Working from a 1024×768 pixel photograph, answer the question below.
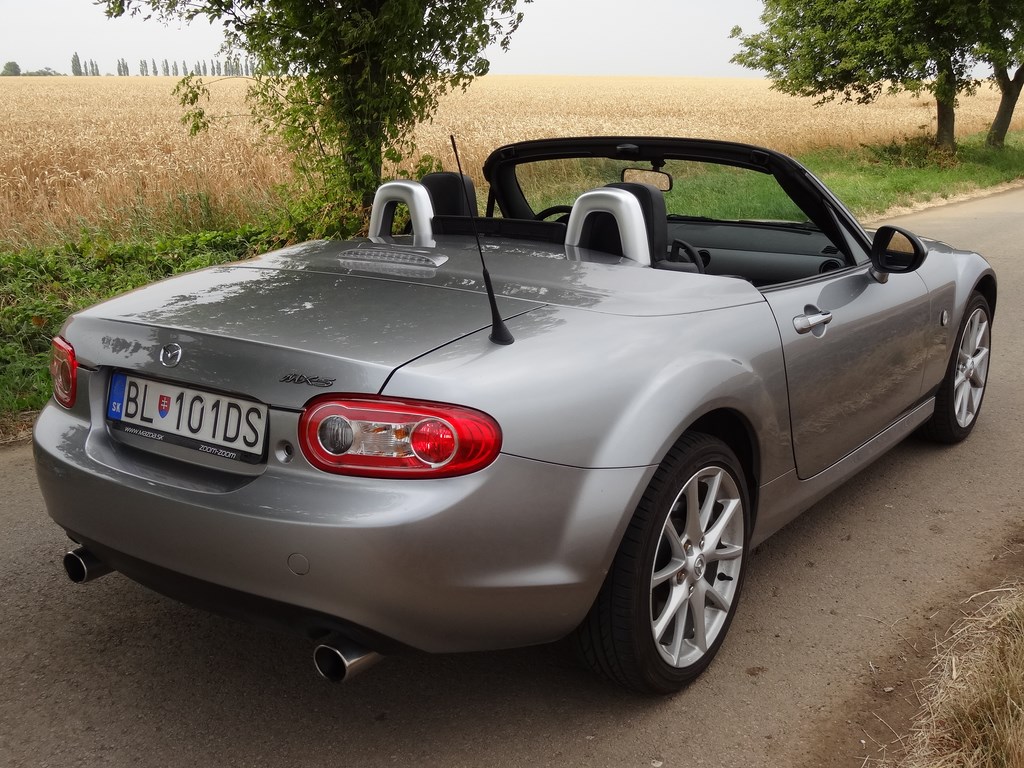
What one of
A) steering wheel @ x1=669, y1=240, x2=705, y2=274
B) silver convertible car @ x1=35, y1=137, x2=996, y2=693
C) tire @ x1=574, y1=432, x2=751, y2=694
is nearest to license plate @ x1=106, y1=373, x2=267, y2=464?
silver convertible car @ x1=35, y1=137, x2=996, y2=693

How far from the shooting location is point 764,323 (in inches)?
120

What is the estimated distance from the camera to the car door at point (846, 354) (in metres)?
3.19

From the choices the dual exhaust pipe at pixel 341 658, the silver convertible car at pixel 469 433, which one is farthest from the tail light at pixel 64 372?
the dual exhaust pipe at pixel 341 658

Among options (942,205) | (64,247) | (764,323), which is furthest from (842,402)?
(942,205)

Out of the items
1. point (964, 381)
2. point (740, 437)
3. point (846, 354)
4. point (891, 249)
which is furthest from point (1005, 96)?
point (740, 437)

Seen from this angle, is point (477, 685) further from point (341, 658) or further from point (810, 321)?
point (810, 321)

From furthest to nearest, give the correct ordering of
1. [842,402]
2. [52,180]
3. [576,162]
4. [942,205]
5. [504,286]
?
[942,205] → [52,180] → [576,162] → [842,402] → [504,286]

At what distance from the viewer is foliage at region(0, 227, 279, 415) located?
5883 millimetres

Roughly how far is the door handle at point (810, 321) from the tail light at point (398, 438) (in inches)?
52.4

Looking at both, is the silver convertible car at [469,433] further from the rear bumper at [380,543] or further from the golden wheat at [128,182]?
the golden wheat at [128,182]

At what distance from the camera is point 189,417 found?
97.7 inches

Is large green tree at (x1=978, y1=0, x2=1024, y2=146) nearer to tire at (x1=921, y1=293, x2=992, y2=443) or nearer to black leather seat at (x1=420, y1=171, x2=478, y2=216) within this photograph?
tire at (x1=921, y1=293, x2=992, y2=443)

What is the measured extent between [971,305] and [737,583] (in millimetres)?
2326

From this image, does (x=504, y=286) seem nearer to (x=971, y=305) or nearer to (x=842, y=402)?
(x=842, y=402)
